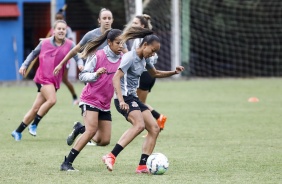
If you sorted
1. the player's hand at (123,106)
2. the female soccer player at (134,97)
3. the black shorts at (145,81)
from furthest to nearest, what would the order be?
the black shorts at (145,81) → the female soccer player at (134,97) → the player's hand at (123,106)

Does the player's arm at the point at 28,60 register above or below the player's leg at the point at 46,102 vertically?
above

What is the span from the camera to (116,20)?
100 ft

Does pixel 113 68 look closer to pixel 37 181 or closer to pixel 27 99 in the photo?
pixel 37 181

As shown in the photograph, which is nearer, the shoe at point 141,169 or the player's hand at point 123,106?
the player's hand at point 123,106

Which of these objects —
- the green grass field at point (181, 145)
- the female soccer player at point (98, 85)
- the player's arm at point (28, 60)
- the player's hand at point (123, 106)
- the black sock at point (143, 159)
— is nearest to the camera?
the green grass field at point (181, 145)

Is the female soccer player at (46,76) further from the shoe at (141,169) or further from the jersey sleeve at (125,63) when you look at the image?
the shoe at (141,169)

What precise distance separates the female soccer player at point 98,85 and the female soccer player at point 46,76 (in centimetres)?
275

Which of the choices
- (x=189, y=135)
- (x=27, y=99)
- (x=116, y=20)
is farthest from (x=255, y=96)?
(x=116, y=20)

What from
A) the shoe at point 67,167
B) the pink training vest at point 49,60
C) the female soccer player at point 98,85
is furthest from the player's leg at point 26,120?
the shoe at point 67,167

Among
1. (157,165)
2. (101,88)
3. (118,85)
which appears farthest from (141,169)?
(101,88)

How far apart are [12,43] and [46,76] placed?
16.8 meters

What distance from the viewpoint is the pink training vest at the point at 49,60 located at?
12086 millimetres

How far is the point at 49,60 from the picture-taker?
12.2 m

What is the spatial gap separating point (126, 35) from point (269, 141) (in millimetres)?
3654
